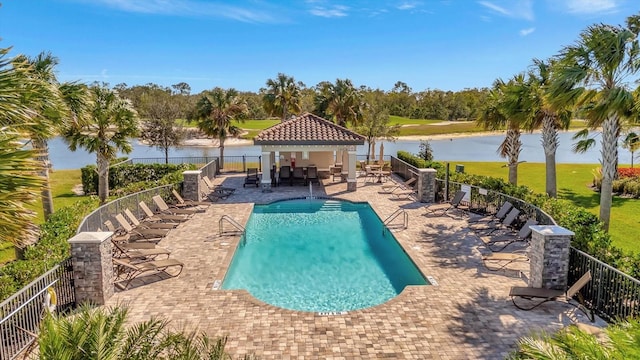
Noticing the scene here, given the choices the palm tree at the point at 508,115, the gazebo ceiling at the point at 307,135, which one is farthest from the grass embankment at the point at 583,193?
the gazebo ceiling at the point at 307,135

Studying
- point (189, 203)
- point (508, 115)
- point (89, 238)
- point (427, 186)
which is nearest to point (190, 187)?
point (189, 203)

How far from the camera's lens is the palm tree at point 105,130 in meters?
16.9

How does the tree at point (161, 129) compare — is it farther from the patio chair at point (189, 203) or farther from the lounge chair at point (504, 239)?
the lounge chair at point (504, 239)

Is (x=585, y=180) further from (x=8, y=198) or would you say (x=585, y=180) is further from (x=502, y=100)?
(x=8, y=198)

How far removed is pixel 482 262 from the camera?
1077 centimetres

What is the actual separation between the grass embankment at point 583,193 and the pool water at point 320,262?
314 inches

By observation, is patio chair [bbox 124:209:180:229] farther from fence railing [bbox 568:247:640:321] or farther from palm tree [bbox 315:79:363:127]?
palm tree [bbox 315:79:363:127]

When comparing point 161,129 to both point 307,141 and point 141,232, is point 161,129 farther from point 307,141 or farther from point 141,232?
point 141,232

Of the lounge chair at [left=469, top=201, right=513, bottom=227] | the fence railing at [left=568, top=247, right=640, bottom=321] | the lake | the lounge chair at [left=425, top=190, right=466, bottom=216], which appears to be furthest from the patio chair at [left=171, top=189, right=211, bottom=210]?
the lake

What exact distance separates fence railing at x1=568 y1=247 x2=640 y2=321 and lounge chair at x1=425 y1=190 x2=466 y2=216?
726 centimetres

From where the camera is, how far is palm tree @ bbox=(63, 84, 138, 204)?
1691 cm

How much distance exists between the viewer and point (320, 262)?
1196cm

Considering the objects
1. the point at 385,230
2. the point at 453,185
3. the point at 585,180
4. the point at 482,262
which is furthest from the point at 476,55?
the point at 482,262

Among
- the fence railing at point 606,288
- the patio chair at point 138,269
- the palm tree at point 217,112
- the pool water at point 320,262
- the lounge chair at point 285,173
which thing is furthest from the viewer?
→ the palm tree at point 217,112
